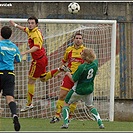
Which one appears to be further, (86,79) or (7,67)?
(86,79)

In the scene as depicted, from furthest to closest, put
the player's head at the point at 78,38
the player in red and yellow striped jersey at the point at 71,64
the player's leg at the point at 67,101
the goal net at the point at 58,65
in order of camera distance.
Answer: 1. the goal net at the point at 58,65
2. the player in red and yellow striped jersey at the point at 71,64
3. the player's head at the point at 78,38
4. the player's leg at the point at 67,101

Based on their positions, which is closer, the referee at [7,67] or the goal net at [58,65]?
the referee at [7,67]

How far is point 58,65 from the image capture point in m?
14.7

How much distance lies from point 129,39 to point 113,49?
2.46m

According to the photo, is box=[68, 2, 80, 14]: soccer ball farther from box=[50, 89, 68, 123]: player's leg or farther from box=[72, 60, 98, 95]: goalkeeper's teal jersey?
box=[72, 60, 98, 95]: goalkeeper's teal jersey

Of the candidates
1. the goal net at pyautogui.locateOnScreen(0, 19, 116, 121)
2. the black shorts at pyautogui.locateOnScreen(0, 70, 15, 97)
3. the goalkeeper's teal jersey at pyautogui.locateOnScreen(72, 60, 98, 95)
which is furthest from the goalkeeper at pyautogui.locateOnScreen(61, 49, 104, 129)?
the goal net at pyautogui.locateOnScreen(0, 19, 116, 121)

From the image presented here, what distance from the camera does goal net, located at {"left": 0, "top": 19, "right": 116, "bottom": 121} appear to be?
1435 cm

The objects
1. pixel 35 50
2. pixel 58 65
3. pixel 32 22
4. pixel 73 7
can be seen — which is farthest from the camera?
pixel 58 65

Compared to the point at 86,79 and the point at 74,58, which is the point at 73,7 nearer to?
the point at 74,58

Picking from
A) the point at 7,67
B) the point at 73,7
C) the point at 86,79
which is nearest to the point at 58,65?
the point at 73,7

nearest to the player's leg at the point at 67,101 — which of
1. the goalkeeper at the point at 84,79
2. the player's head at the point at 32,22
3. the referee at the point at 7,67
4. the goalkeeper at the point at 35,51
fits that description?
the goalkeeper at the point at 84,79

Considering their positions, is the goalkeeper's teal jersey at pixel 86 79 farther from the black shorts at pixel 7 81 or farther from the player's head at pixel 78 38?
the player's head at pixel 78 38

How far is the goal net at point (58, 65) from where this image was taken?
47.1ft

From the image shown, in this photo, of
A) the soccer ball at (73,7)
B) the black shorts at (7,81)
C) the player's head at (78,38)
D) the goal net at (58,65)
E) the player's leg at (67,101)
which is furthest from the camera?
the soccer ball at (73,7)
